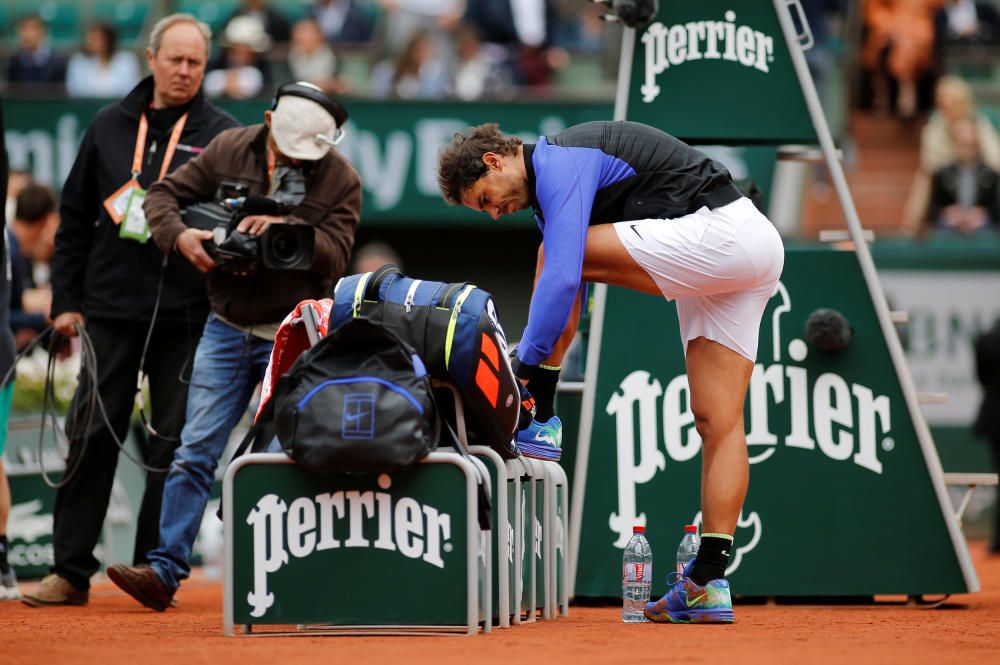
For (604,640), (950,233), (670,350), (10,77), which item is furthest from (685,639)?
(10,77)

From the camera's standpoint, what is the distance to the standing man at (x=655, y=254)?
18.2 feet

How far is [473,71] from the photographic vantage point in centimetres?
1568

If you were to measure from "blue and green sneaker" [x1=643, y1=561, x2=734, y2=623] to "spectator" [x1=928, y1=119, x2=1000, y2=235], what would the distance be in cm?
899

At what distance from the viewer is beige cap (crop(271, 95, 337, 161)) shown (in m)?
6.58

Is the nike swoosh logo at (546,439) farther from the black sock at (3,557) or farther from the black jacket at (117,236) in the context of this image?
the black sock at (3,557)

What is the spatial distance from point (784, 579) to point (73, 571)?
9.78 feet

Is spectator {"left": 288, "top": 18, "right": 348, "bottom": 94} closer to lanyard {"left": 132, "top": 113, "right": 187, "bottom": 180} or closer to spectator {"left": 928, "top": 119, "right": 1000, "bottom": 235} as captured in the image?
spectator {"left": 928, "top": 119, "right": 1000, "bottom": 235}

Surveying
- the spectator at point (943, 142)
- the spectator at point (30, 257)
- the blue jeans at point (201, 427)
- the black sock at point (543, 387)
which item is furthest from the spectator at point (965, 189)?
the black sock at point (543, 387)

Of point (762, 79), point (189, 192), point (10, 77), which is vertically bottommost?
point (189, 192)

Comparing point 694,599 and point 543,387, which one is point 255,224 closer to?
point 543,387

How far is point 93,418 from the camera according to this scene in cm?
714

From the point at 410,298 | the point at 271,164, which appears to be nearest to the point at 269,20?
the point at 271,164

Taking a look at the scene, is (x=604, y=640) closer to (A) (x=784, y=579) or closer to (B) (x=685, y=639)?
(B) (x=685, y=639)

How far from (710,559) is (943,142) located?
1017cm
